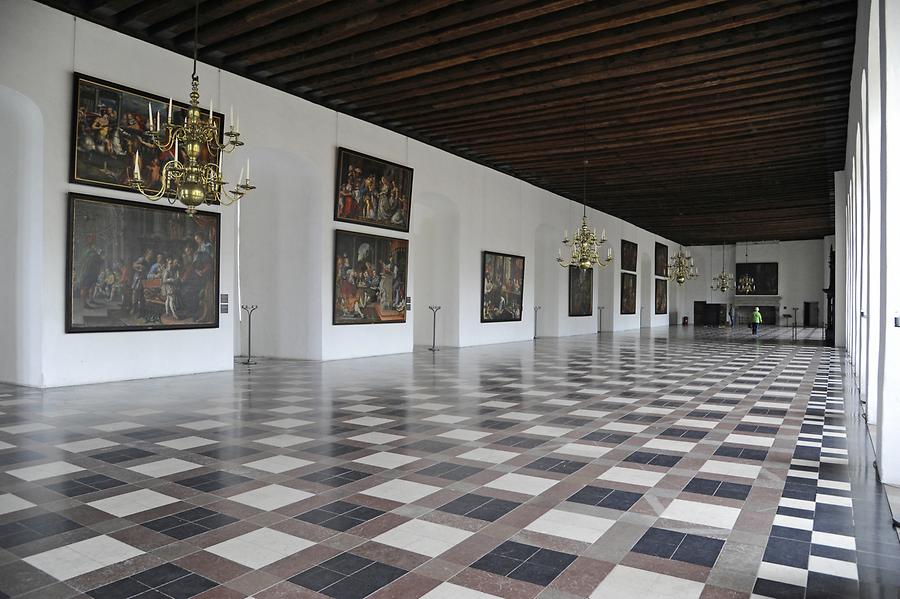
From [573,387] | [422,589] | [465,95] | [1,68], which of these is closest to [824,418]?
[573,387]

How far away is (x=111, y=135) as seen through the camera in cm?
1019

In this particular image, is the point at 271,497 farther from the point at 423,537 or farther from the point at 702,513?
the point at 702,513

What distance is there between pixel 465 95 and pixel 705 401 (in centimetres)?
735

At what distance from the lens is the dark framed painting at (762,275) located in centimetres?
4381

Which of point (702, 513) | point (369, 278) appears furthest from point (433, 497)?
point (369, 278)

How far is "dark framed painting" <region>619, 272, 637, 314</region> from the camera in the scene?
31391 millimetres

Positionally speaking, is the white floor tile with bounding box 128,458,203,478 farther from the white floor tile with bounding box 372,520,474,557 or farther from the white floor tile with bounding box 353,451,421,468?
the white floor tile with bounding box 372,520,474,557

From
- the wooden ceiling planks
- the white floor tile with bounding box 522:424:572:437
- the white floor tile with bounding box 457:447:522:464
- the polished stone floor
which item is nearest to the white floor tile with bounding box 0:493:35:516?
the polished stone floor

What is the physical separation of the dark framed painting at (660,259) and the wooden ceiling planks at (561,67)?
1823 centimetres

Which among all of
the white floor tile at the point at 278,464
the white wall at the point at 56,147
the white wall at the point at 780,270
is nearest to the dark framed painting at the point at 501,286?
the white wall at the point at 56,147

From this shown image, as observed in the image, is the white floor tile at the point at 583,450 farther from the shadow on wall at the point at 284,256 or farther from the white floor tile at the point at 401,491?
the shadow on wall at the point at 284,256

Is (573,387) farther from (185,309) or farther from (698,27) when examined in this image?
(185,309)

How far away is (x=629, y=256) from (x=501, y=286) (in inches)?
518

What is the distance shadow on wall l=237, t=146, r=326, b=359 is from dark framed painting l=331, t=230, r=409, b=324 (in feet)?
1.23
